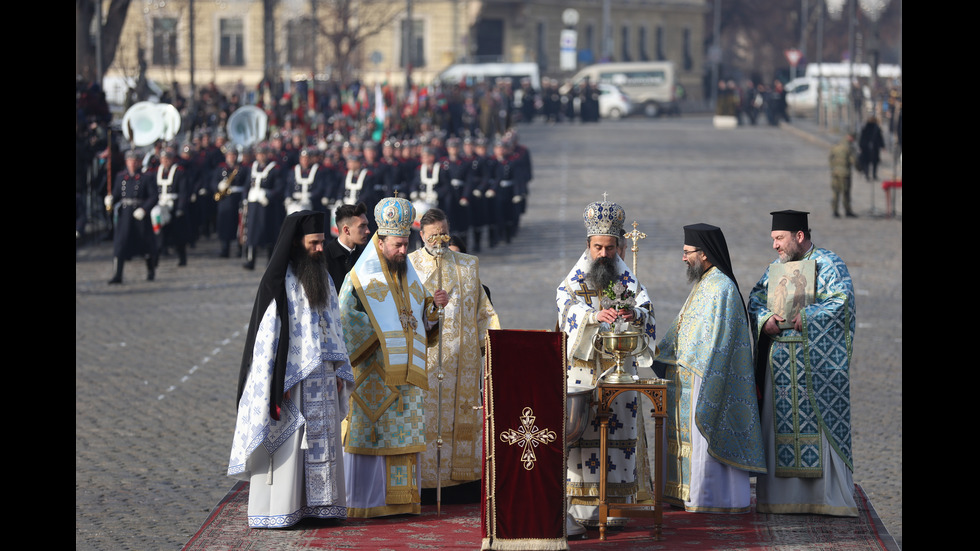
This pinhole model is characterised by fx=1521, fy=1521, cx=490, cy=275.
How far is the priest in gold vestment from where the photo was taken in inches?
342

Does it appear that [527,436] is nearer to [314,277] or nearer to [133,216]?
[314,277]

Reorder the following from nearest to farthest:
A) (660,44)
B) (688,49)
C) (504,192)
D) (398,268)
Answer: (398,268)
(504,192)
(660,44)
(688,49)

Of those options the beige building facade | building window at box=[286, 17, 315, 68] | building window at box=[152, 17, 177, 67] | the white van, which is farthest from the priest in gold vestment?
the white van

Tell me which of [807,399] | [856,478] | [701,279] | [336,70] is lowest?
[856,478]

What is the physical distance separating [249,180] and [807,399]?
14.0 m

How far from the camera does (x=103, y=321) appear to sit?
16297 millimetres

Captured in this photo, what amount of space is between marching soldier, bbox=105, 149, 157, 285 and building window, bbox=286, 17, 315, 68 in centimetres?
2727

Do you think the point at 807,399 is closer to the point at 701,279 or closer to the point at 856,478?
the point at 701,279

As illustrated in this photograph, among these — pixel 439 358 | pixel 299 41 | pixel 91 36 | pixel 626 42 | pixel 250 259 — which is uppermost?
pixel 626 42

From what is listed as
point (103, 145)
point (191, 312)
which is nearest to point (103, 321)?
point (191, 312)

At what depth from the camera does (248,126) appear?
2475 centimetres

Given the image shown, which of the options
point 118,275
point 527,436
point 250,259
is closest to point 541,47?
point 250,259

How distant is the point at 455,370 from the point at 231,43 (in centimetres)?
5618

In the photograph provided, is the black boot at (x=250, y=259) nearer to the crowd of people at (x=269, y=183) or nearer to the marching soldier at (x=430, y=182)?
the crowd of people at (x=269, y=183)
